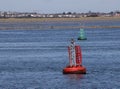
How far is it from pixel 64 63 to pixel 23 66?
431 cm

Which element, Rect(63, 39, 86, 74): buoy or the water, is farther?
Rect(63, 39, 86, 74): buoy

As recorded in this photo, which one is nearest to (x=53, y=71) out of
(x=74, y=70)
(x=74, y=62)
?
(x=74, y=62)

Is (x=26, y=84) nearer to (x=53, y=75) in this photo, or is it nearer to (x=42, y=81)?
(x=42, y=81)

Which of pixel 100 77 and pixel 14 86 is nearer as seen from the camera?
pixel 14 86

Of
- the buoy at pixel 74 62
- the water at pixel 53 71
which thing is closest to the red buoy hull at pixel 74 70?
the buoy at pixel 74 62

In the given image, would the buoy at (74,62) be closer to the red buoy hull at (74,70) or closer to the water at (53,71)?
the red buoy hull at (74,70)

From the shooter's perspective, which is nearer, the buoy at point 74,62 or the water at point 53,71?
the water at point 53,71

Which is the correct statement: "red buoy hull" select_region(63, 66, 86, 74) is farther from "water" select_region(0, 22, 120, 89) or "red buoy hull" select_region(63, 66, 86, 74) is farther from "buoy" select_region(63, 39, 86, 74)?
"water" select_region(0, 22, 120, 89)

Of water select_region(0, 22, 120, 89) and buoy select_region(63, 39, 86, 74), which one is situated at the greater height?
buoy select_region(63, 39, 86, 74)

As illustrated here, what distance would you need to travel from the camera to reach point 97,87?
5116 centimetres

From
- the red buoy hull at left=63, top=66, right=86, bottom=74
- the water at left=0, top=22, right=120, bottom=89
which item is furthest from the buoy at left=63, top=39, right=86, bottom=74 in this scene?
the water at left=0, top=22, right=120, bottom=89

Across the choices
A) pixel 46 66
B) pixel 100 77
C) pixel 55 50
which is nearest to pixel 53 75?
pixel 100 77

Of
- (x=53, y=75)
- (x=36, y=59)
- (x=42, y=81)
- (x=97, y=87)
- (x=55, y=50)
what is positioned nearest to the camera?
(x=97, y=87)

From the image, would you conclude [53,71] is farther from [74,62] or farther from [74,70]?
[74,70]
